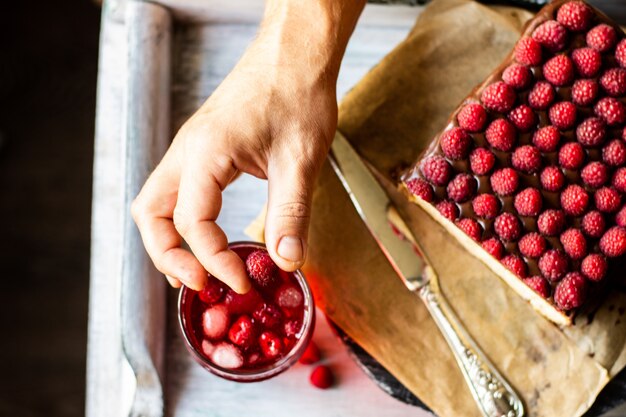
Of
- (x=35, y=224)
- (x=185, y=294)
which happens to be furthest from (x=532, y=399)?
(x=35, y=224)

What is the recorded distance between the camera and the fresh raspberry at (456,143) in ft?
6.13

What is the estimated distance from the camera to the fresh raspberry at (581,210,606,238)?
1818 millimetres

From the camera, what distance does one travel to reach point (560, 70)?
1.87 metres

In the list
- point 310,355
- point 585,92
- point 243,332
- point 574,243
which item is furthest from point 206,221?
point 585,92

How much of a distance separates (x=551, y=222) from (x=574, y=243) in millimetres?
76

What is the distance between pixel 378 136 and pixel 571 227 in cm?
57

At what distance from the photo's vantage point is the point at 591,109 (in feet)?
6.19

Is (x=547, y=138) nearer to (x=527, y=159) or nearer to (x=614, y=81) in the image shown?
(x=527, y=159)

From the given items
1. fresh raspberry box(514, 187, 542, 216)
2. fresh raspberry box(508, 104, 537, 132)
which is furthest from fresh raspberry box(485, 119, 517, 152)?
fresh raspberry box(514, 187, 542, 216)

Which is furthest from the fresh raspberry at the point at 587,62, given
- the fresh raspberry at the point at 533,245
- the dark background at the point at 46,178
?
the dark background at the point at 46,178

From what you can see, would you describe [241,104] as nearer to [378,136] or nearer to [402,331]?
[378,136]

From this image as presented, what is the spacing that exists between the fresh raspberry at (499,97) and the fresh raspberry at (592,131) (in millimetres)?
187

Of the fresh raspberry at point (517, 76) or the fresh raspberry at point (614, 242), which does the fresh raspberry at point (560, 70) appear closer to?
the fresh raspberry at point (517, 76)

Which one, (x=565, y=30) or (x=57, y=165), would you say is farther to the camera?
(x=57, y=165)
